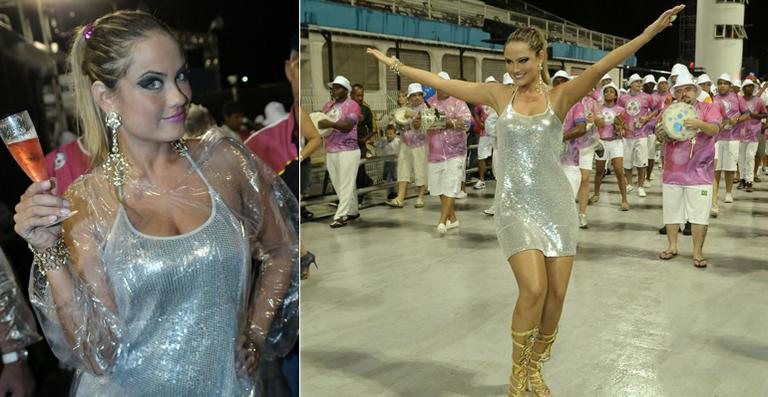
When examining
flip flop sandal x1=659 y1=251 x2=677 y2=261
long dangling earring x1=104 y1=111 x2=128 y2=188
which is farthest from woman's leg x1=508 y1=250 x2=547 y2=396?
flip flop sandal x1=659 y1=251 x2=677 y2=261

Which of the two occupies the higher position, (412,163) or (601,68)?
(601,68)

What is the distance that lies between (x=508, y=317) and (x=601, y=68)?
1.81 metres

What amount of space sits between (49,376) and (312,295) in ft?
10.5

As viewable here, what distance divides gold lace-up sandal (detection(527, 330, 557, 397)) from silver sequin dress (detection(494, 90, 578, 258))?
404 mm

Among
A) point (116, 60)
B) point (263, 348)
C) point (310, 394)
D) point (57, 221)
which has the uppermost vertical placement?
point (116, 60)

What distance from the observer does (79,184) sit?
4.03ft

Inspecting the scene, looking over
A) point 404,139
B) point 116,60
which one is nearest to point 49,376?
point 116,60

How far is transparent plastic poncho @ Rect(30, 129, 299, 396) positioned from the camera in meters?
1.24

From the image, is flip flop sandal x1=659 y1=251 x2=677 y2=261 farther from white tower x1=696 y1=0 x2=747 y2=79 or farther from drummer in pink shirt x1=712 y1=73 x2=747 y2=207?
white tower x1=696 y1=0 x2=747 y2=79

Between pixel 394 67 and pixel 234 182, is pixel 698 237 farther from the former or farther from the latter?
pixel 234 182

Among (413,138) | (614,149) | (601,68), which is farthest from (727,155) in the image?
(601,68)

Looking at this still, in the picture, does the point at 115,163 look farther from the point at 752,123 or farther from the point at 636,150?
the point at 752,123

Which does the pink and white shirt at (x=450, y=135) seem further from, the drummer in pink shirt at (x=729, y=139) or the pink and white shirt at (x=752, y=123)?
the pink and white shirt at (x=752, y=123)

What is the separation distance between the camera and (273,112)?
1.44 metres
